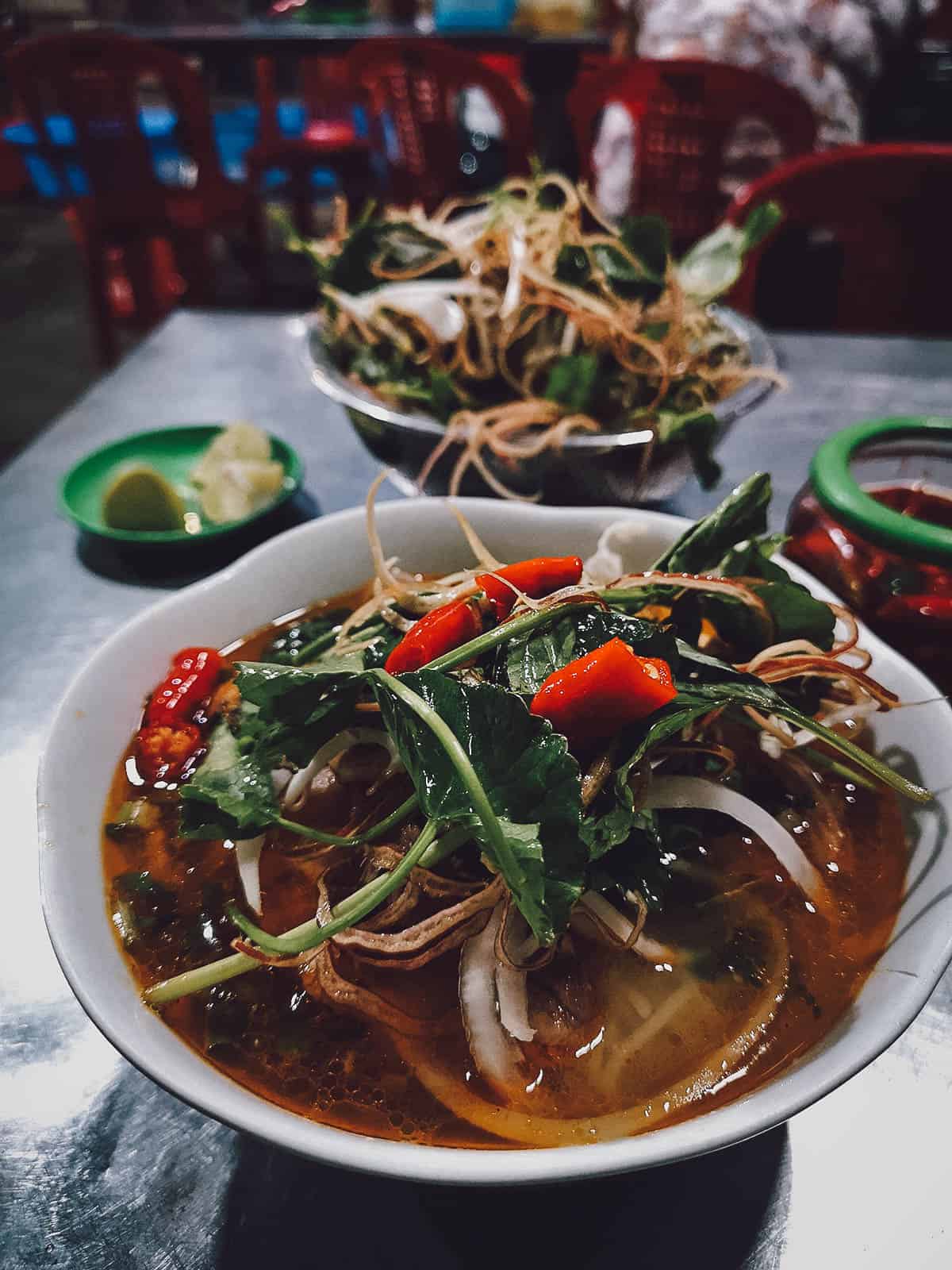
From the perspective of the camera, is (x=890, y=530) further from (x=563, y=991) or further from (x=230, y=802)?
(x=230, y=802)

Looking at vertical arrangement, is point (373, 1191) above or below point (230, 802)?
below

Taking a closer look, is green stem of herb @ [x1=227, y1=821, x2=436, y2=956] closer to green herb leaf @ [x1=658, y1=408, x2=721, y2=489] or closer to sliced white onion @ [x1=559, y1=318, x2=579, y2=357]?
green herb leaf @ [x1=658, y1=408, x2=721, y2=489]

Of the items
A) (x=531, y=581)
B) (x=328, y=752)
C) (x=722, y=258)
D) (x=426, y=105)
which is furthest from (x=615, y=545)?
(x=426, y=105)

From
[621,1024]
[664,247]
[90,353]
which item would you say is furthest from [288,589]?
[90,353]

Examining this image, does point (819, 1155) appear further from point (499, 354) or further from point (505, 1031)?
point (499, 354)

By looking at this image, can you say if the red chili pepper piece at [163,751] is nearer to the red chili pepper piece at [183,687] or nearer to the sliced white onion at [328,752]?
the red chili pepper piece at [183,687]

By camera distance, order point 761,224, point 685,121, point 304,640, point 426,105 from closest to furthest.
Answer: point 304,640 → point 761,224 → point 685,121 → point 426,105
